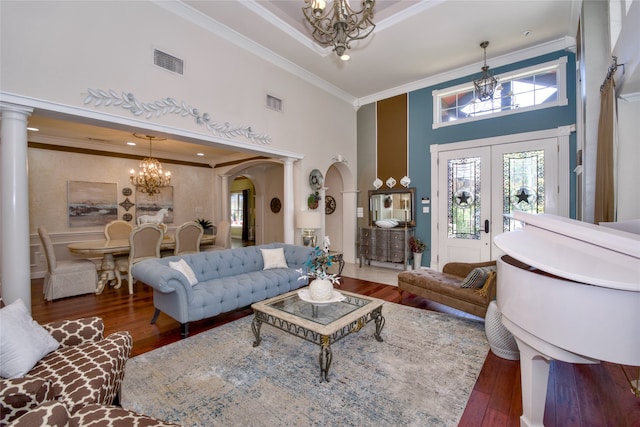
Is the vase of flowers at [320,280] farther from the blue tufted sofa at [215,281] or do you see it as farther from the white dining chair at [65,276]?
the white dining chair at [65,276]

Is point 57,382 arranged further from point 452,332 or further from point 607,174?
point 607,174

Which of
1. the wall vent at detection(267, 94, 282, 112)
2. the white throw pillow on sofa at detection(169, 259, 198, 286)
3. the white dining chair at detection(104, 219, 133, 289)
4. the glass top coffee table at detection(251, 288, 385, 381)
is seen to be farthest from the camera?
the white dining chair at detection(104, 219, 133, 289)

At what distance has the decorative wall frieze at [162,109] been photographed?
3008mm

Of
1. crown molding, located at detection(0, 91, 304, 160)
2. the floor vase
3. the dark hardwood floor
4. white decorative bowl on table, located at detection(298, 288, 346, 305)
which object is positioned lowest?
the dark hardwood floor

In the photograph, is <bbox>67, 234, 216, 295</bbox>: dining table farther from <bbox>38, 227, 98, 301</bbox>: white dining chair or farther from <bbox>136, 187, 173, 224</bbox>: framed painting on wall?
<bbox>136, 187, 173, 224</bbox>: framed painting on wall

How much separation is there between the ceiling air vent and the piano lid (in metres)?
4.11

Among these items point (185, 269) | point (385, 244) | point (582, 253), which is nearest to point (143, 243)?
point (185, 269)

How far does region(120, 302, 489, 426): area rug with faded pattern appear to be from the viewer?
6.04 feet

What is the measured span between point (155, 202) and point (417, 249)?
664 centimetres

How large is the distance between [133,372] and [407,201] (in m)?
5.36

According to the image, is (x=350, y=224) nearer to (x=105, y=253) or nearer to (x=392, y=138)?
(x=392, y=138)

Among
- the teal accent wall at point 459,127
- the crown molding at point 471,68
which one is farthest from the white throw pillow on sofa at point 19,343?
the crown molding at point 471,68

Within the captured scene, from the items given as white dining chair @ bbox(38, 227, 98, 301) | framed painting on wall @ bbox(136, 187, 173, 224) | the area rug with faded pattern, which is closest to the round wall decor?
framed painting on wall @ bbox(136, 187, 173, 224)

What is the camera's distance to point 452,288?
133 inches
